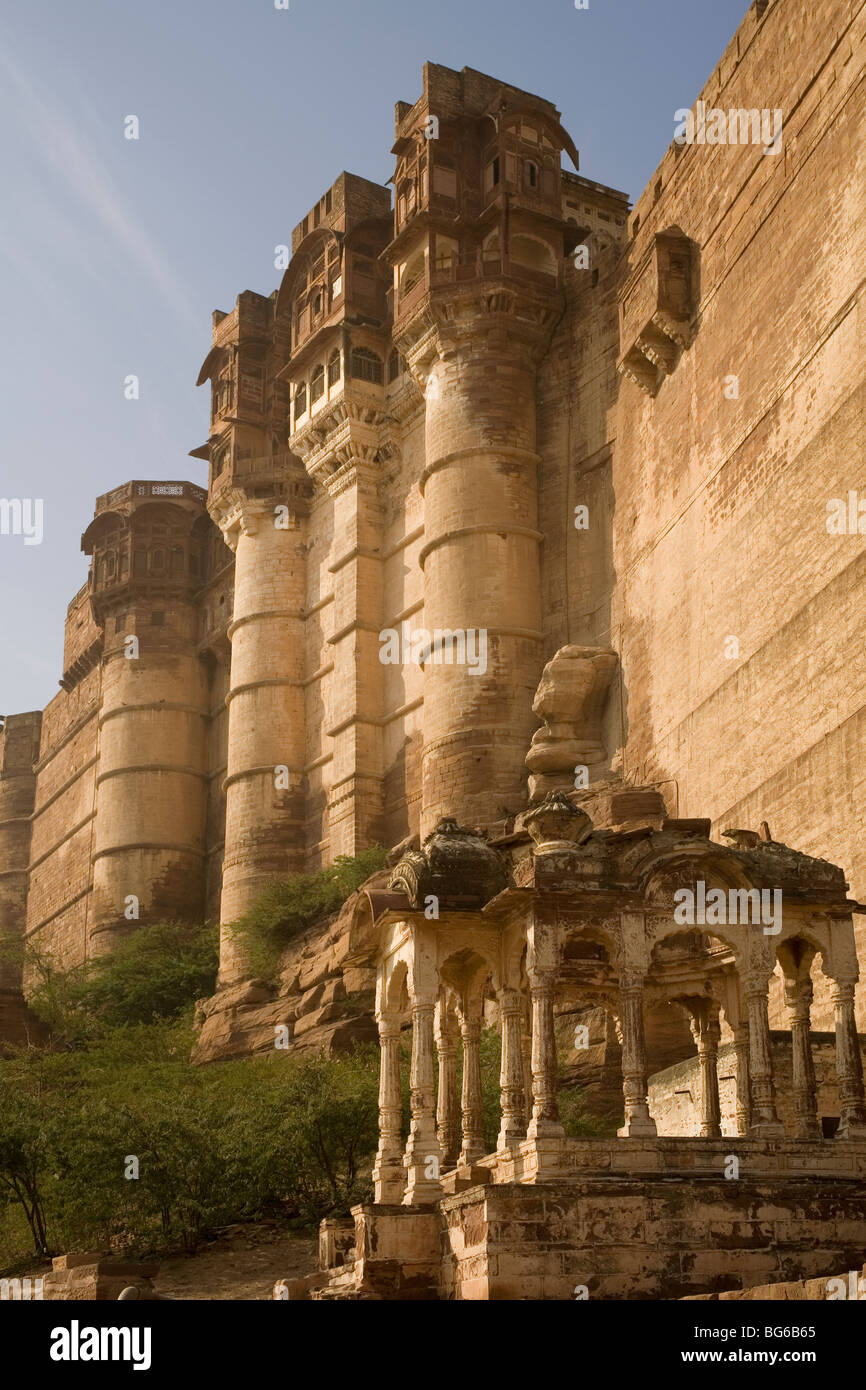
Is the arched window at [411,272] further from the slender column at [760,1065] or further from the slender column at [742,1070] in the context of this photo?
the slender column at [760,1065]

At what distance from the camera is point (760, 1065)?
1127 cm

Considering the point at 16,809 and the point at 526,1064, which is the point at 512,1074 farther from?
the point at 16,809

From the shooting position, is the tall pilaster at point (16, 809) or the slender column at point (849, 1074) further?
the tall pilaster at point (16, 809)

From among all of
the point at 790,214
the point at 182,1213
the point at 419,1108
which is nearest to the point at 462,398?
the point at 790,214

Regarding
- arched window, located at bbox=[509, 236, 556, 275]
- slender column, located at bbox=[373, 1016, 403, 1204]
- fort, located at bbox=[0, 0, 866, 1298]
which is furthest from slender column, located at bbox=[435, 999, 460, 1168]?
arched window, located at bbox=[509, 236, 556, 275]

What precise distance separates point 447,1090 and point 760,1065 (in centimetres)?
260

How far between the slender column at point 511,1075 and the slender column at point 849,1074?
6.55 ft

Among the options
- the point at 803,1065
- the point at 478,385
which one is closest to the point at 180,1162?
the point at 803,1065

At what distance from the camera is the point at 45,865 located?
163 feet

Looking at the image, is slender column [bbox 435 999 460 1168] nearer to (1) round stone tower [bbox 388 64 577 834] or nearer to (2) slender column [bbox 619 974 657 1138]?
(2) slender column [bbox 619 974 657 1138]

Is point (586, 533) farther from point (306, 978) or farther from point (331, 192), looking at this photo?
point (331, 192)

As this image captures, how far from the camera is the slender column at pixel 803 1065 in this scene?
37.1ft

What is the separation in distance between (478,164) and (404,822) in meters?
11.8

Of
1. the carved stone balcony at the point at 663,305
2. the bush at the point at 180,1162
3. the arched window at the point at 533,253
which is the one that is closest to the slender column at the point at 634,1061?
the bush at the point at 180,1162
